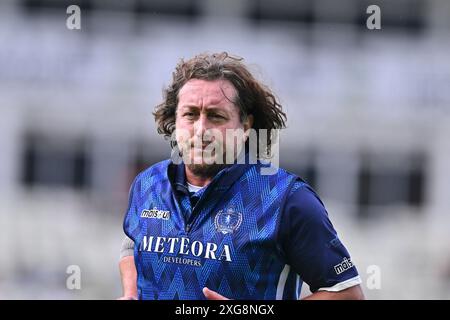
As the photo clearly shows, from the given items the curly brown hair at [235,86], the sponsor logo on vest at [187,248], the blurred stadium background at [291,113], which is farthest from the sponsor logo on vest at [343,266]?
→ the blurred stadium background at [291,113]

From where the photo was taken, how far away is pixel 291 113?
10.6m

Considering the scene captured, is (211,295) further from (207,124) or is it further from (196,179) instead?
(207,124)

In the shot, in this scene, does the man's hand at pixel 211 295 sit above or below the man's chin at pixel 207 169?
below

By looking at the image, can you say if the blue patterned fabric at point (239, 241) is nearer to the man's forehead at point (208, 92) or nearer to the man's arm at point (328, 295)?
the man's arm at point (328, 295)

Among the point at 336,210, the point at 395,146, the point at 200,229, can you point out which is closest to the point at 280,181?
the point at 200,229

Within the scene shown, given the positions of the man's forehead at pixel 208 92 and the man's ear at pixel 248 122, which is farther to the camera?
the man's ear at pixel 248 122

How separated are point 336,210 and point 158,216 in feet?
26.8

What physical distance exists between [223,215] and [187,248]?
209 mm

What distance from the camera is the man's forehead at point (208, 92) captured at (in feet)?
12.5

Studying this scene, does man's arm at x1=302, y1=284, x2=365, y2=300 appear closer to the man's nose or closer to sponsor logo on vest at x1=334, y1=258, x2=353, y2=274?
sponsor logo on vest at x1=334, y1=258, x2=353, y2=274

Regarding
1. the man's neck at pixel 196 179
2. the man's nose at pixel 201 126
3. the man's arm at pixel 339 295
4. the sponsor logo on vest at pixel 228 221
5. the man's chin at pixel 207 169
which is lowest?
the man's arm at pixel 339 295

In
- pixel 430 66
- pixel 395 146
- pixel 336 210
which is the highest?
pixel 430 66
